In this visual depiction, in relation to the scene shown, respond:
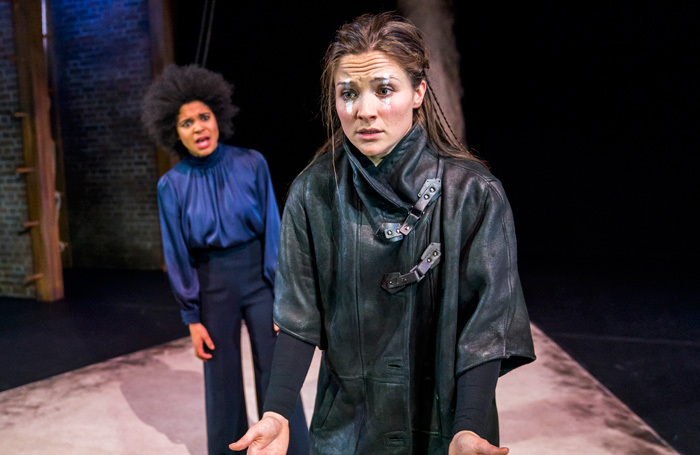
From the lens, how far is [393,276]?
4.16 feet

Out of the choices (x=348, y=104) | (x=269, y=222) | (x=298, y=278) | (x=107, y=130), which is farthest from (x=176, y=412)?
(x=107, y=130)

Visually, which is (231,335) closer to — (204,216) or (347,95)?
(204,216)

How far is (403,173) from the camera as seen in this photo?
4.14 feet

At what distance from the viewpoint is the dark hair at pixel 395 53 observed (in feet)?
4.15

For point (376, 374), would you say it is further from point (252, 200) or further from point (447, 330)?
point (252, 200)

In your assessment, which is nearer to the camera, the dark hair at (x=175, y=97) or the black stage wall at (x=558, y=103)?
the dark hair at (x=175, y=97)

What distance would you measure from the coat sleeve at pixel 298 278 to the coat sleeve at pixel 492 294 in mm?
316

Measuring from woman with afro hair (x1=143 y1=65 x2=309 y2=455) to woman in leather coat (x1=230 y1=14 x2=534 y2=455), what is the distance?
149cm

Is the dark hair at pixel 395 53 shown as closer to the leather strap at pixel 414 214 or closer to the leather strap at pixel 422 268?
the leather strap at pixel 414 214

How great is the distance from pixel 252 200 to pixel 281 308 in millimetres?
1576

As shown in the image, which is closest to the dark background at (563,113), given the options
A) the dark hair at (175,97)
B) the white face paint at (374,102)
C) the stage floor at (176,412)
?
the stage floor at (176,412)

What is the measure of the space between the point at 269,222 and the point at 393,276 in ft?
5.56

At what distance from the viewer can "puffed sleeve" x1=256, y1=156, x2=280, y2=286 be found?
287cm

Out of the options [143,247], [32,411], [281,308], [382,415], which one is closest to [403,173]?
[281,308]
